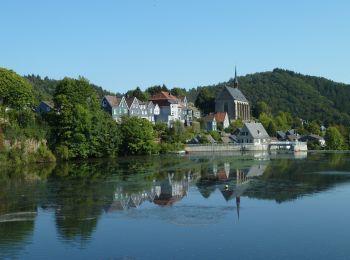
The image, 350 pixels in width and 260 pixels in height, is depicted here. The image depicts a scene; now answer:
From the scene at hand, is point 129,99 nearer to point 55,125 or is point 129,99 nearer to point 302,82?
point 55,125

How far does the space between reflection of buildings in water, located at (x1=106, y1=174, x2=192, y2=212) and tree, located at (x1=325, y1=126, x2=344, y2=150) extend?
67922mm

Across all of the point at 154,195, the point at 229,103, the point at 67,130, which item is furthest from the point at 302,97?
the point at 154,195

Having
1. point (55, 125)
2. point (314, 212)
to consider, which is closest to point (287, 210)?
point (314, 212)

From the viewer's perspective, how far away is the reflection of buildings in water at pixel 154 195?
30.3 metres

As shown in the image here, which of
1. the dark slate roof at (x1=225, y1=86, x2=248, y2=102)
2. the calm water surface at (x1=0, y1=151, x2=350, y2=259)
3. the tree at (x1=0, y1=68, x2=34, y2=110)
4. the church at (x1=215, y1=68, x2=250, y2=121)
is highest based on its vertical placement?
the dark slate roof at (x1=225, y1=86, x2=248, y2=102)

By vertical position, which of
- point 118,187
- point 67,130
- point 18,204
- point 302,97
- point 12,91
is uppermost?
point 302,97

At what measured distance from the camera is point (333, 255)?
19.3 m

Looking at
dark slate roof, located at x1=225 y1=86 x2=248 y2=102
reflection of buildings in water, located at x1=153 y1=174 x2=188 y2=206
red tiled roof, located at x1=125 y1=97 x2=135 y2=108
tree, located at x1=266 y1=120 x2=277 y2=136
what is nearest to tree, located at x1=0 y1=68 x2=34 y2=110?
red tiled roof, located at x1=125 y1=97 x2=135 y2=108

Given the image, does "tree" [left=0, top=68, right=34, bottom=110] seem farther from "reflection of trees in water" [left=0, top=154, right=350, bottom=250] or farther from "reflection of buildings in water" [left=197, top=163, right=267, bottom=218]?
"reflection of buildings in water" [left=197, top=163, right=267, bottom=218]

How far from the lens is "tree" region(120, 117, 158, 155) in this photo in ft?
252

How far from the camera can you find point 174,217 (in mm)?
26406

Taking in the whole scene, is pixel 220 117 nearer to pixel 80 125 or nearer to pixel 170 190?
pixel 80 125

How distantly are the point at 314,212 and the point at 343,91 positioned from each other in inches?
6848

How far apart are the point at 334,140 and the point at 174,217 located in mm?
82274
